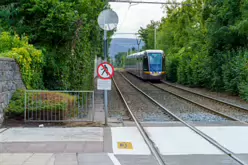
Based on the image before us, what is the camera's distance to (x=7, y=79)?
34.3 ft

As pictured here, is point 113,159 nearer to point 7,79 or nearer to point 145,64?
point 7,79

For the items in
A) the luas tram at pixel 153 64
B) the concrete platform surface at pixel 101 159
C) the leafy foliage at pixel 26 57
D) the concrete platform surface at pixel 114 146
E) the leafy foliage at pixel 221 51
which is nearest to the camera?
the concrete platform surface at pixel 101 159

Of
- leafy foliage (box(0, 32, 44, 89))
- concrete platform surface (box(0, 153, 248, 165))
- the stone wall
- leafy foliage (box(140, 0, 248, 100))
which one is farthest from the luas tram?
concrete platform surface (box(0, 153, 248, 165))

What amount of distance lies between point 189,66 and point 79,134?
23.7 metres

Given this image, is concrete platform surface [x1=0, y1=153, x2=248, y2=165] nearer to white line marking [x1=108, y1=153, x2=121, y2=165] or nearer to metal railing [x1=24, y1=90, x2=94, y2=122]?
white line marking [x1=108, y1=153, x2=121, y2=165]

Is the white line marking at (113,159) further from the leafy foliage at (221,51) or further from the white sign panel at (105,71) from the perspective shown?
the leafy foliage at (221,51)

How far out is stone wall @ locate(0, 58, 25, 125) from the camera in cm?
1007

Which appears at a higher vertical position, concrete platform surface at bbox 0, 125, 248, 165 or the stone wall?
the stone wall

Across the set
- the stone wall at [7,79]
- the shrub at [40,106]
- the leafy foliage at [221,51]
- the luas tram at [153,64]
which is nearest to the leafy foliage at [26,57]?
the stone wall at [7,79]

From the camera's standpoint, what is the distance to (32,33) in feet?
47.3

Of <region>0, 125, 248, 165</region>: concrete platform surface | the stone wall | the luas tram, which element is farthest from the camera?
the luas tram

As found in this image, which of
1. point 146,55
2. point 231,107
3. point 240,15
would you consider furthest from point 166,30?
point 231,107

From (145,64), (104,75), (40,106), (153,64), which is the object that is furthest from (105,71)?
(145,64)

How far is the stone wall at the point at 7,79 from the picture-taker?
10.1 m
